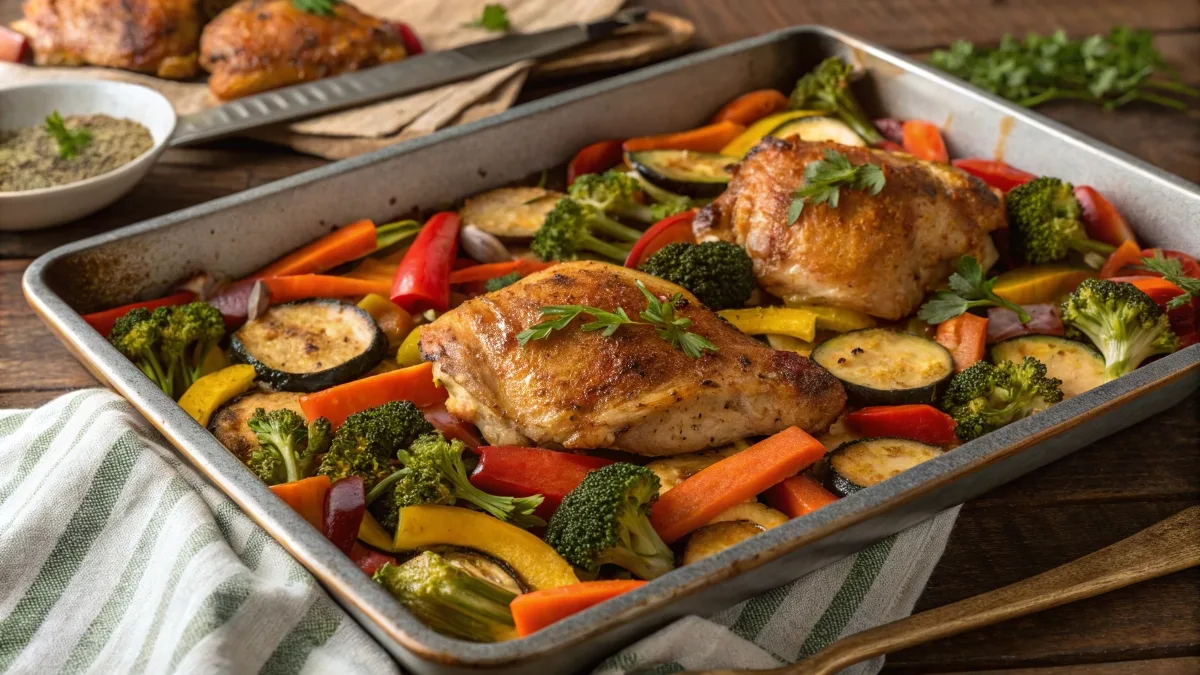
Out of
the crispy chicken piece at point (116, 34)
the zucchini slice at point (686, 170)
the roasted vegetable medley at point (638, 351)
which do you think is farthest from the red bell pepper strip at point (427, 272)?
the crispy chicken piece at point (116, 34)

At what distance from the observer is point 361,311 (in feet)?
12.4

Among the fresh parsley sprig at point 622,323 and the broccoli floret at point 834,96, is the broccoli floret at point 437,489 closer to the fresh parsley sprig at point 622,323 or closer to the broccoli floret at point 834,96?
the fresh parsley sprig at point 622,323

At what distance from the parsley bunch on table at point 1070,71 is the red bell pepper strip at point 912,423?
8.92ft

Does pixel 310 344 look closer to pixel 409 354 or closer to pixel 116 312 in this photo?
pixel 409 354

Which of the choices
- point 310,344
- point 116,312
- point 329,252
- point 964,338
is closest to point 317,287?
point 329,252

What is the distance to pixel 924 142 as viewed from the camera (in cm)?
490

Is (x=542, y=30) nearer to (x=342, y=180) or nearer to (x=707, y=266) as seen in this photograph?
(x=342, y=180)

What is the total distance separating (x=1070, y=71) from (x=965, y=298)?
251cm

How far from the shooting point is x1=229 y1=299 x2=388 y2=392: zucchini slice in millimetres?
3590

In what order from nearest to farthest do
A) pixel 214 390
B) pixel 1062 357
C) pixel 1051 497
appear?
pixel 1051 497 < pixel 214 390 < pixel 1062 357

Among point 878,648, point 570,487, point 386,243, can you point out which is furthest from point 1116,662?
point 386,243

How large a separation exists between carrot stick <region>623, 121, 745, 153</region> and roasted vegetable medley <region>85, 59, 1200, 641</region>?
0.23 metres

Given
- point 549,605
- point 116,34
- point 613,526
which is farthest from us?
point 116,34

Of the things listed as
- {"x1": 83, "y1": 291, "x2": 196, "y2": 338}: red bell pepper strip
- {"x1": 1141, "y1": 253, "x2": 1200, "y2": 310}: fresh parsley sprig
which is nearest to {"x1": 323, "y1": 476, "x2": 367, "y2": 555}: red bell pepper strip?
{"x1": 83, "y1": 291, "x2": 196, "y2": 338}: red bell pepper strip
